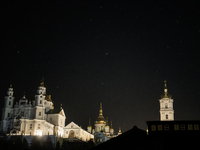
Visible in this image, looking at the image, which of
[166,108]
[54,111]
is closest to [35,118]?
[54,111]

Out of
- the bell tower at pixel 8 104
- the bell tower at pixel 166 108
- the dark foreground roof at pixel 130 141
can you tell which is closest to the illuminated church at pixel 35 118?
the bell tower at pixel 8 104

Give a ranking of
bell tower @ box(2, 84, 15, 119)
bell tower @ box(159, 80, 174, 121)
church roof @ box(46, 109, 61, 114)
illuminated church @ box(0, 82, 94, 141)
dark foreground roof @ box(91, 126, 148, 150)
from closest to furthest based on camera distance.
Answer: dark foreground roof @ box(91, 126, 148, 150)
illuminated church @ box(0, 82, 94, 141)
bell tower @ box(2, 84, 15, 119)
church roof @ box(46, 109, 61, 114)
bell tower @ box(159, 80, 174, 121)

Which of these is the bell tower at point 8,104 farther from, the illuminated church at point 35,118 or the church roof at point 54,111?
the church roof at point 54,111

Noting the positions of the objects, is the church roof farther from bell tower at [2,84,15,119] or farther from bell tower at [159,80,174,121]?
bell tower at [159,80,174,121]

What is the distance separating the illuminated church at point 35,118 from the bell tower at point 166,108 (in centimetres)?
3238

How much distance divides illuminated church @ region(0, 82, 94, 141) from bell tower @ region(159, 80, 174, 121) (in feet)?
106

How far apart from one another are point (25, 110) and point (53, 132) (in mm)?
12756

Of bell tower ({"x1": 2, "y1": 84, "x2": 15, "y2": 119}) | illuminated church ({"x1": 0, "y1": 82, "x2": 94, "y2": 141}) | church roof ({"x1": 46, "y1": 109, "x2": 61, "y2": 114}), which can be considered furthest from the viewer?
church roof ({"x1": 46, "y1": 109, "x2": 61, "y2": 114})

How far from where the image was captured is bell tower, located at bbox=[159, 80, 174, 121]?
103 meters

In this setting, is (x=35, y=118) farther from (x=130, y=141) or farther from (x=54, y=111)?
(x=130, y=141)

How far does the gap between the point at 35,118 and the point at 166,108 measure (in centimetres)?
4961

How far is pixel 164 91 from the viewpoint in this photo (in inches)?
4311

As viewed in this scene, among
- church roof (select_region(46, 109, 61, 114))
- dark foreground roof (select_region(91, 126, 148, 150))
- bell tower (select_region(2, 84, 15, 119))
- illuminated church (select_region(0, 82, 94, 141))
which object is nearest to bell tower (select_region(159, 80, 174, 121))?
illuminated church (select_region(0, 82, 94, 141))

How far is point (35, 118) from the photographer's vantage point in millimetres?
91188
